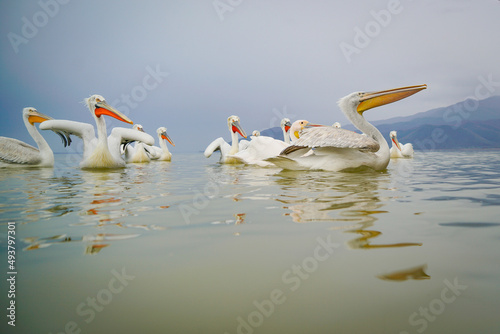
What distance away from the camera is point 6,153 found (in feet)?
25.9

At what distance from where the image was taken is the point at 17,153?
26.6 feet

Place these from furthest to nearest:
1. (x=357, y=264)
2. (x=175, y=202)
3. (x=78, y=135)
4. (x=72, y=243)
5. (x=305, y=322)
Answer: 1. (x=78, y=135)
2. (x=175, y=202)
3. (x=72, y=243)
4. (x=357, y=264)
5. (x=305, y=322)

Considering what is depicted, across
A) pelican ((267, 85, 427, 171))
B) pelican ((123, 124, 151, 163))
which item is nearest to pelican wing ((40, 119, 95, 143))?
Answer: pelican ((123, 124, 151, 163))

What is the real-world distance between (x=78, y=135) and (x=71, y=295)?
326 inches

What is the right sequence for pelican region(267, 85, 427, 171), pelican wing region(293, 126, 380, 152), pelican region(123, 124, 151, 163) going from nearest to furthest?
pelican wing region(293, 126, 380, 152) → pelican region(267, 85, 427, 171) → pelican region(123, 124, 151, 163)

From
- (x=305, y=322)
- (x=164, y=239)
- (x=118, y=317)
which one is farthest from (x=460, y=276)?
(x=164, y=239)

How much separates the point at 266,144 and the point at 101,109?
13.5ft

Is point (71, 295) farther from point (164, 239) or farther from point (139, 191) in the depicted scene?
point (139, 191)

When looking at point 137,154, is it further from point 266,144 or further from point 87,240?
point 87,240

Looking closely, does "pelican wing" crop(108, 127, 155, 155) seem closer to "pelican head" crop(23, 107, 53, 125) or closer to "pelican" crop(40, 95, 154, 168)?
"pelican" crop(40, 95, 154, 168)

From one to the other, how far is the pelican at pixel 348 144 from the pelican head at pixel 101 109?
13.7 ft

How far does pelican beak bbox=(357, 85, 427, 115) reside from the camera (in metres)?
6.11

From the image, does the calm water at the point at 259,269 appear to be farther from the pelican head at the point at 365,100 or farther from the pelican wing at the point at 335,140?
the pelican head at the point at 365,100

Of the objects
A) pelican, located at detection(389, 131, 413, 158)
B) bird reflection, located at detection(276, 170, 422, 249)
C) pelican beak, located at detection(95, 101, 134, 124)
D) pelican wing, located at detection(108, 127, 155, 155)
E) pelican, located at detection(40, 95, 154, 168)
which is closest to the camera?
bird reflection, located at detection(276, 170, 422, 249)
